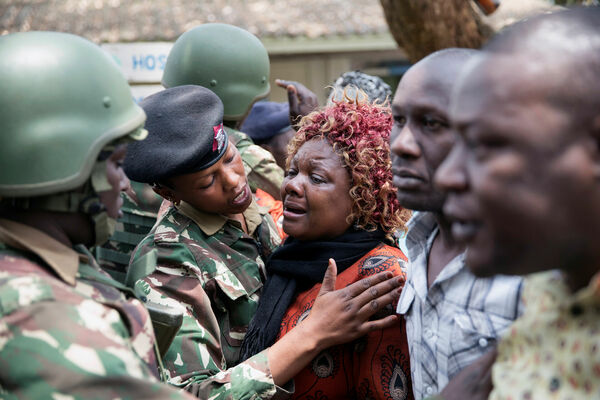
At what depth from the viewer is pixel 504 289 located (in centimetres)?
188

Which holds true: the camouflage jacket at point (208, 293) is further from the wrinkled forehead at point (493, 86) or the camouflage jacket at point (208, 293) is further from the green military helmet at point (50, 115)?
the wrinkled forehead at point (493, 86)

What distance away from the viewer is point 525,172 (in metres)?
1.28

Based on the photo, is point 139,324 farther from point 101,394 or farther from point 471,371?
point 471,371

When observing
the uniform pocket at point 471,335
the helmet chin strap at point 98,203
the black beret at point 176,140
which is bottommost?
the uniform pocket at point 471,335

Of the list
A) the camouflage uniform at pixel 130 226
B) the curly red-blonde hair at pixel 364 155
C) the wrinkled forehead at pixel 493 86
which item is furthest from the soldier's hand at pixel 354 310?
the camouflage uniform at pixel 130 226

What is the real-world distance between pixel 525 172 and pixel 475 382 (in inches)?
26.2

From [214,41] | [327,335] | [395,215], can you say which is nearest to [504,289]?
[327,335]

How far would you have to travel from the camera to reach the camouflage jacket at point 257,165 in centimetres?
385

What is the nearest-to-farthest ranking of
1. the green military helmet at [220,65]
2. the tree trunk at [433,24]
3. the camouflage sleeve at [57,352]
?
the camouflage sleeve at [57,352]
the green military helmet at [220,65]
the tree trunk at [433,24]

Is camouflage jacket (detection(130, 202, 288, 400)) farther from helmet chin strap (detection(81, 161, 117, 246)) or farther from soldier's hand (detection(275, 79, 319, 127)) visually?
soldier's hand (detection(275, 79, 319, 127))

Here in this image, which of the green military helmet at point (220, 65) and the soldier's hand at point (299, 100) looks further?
the soldier's hand at point (299, 100)

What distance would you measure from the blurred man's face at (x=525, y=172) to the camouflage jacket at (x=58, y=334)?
94 centimetres

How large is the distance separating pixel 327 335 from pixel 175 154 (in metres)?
0.98

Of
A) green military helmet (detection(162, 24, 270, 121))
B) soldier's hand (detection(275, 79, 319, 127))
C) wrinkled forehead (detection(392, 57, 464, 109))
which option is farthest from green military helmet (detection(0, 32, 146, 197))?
soldier's hand (detection(275, 79, 319, 127))
